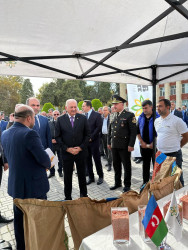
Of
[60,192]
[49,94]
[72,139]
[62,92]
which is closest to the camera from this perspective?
[72,139]

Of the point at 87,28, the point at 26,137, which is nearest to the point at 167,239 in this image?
the point at 26,137

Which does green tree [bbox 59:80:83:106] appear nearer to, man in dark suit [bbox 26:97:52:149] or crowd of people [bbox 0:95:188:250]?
crowd of people [bbox 0:95:188:250]

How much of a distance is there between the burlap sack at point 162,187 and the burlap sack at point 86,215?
382 mm

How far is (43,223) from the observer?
1398 millimetres

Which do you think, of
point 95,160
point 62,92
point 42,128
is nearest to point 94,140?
point 95,160

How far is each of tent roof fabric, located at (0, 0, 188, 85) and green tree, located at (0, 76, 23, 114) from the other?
3657 centimetres

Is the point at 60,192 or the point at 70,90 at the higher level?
the point at 70,90

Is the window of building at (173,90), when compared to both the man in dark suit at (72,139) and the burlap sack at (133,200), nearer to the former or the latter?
the man in dark suit at (72,139)

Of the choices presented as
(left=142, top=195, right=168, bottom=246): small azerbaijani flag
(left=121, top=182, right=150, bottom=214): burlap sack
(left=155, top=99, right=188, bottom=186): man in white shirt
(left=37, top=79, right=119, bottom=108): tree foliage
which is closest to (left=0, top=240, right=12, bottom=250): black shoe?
(left=121, top=182, right=150, bottom=214): burlap sack

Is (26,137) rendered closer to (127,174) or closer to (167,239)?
(167,239)

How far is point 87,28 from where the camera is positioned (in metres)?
2.30

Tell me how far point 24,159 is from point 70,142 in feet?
5.00

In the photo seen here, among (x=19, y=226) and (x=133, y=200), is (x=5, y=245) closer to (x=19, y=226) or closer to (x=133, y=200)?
(x=19, y=226)

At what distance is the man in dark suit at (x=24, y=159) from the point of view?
1976mm
